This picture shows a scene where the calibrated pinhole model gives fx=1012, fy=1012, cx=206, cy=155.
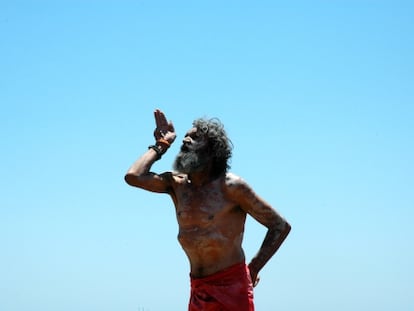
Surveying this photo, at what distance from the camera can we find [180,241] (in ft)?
31.0

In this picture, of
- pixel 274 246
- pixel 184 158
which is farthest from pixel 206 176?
pixel 274 246

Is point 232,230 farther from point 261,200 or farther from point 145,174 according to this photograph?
point 145,174

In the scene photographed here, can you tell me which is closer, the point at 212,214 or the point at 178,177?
the point at 212,214

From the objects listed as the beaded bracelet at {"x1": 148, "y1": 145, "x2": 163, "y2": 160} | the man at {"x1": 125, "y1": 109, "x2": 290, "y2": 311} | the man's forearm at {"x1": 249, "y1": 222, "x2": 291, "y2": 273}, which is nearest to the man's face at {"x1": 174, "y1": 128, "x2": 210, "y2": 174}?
the man at {"x1": 125, "y1": 109, "x2": 290, "y2": 311}

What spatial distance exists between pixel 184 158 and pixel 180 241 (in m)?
0.77

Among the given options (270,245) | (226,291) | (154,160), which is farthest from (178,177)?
(226,291)

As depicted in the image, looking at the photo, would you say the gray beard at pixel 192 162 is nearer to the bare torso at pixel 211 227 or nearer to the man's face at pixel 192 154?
the man's face at pixel 192 154

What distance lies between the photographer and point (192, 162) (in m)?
9.40

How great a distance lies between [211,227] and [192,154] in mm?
710

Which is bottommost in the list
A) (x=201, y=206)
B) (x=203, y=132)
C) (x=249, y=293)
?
(x=249, y=293)

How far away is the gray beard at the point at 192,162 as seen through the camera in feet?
30.9

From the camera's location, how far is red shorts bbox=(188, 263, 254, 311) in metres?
9.20

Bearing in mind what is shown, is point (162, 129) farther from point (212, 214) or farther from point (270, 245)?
point (270, 245)

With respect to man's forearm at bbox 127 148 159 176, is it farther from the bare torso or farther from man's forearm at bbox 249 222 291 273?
man's forearm at bbox 249 222 291 273
